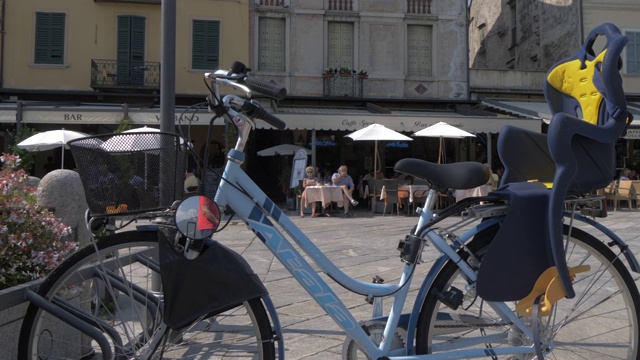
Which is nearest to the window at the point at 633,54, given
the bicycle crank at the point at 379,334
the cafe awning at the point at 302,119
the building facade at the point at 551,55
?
the building facade at the point at 551,55

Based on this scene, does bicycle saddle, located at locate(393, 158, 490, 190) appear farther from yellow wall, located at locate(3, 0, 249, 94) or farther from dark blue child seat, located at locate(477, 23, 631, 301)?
yellow wall, located at locate(3, 0, 249, 94)

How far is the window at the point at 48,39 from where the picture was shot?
17.2m

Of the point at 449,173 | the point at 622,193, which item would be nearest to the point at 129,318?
the point at 449,173

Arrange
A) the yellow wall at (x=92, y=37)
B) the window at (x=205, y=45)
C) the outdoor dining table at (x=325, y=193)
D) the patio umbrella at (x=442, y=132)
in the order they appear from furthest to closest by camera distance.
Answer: the window at (x=205, y=45), the yellow wall at (x=92, y=37), the patio umbrella at (x=442, y=132), the outdoor dining table at (x=325, y=193)

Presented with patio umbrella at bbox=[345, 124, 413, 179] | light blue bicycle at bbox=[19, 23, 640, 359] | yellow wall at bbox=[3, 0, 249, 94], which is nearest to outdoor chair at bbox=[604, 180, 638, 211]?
patio umbrella at bbox=[345, 124, 413, 179]

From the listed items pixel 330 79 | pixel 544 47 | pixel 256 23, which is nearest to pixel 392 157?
pixel 330 79

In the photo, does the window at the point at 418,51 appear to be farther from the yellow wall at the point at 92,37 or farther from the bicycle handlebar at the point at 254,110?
the bicycle handlebar at the point at 254,110

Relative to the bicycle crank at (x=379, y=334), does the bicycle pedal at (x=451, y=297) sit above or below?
above

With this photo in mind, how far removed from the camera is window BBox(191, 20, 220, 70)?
1806 cm

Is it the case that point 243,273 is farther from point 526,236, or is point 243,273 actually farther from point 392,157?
point 392,157

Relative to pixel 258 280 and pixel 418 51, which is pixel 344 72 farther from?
pixel 258 280

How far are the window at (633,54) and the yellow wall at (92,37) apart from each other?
13526 mm

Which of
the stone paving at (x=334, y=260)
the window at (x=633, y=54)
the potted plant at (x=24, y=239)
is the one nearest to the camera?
the potted plant at (x=24, y=239)

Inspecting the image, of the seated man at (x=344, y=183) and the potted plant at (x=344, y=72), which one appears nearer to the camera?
the seated man at (x=344, y=183)
